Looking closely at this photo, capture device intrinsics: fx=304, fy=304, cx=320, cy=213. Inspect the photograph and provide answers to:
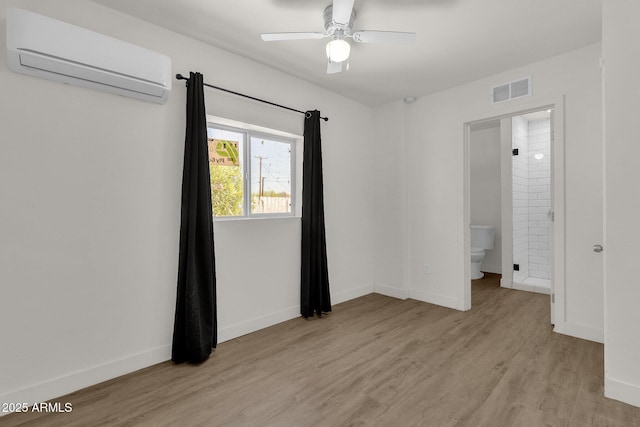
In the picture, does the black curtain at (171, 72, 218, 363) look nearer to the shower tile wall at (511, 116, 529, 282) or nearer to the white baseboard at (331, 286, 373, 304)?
the white baseboard at (331, 286, 373, 304)

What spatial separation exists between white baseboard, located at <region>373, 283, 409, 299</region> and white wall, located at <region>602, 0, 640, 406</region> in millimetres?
2221

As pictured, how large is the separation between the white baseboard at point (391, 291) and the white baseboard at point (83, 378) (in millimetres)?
2788

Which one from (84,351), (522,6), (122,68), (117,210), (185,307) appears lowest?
(84,351)

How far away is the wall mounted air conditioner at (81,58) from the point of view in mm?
1719

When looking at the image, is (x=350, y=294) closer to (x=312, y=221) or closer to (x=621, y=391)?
(x=312, y=221)

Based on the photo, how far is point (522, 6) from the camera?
2.18 metres

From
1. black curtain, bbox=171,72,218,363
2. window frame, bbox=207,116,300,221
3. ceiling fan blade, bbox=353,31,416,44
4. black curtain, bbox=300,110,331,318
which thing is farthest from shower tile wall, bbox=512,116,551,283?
black curtain, bbox=171,72,218,363

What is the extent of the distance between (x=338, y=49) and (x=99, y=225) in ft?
6.82

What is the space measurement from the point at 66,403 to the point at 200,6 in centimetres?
279

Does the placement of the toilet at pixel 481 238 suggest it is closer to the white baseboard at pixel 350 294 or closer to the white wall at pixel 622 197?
the white baseboard at pixel 350 294

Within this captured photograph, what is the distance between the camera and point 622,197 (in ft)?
6.34

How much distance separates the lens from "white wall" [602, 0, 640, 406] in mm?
1889

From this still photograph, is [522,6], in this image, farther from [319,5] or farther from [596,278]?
[596,278]

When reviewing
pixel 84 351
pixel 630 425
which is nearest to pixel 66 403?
pixel 84 351
